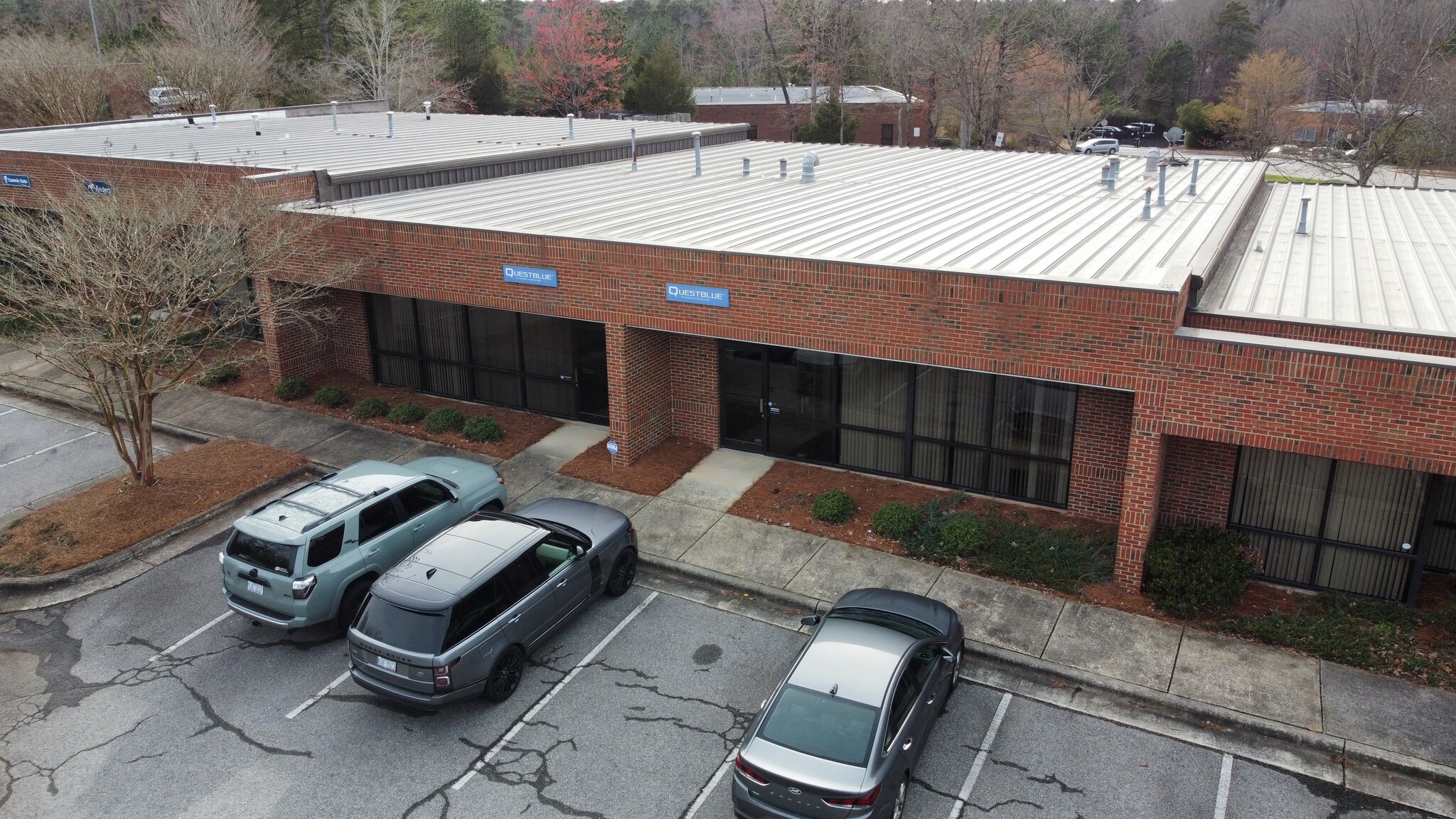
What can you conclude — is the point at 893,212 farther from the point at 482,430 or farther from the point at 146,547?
the point at 146,547

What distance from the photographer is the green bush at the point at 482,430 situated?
19.1 m

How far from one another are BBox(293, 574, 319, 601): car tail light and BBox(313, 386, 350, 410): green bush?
918 cm

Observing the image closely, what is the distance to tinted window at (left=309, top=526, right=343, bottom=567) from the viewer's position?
12680 millimetres

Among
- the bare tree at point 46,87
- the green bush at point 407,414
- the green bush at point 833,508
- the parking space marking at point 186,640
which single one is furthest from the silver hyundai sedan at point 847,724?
the bare tree at point 46,87

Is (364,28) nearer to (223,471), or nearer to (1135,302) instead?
(223,471)

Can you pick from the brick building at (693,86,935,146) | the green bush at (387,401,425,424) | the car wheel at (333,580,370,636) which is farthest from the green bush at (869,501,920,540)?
the brick building at (693,86,935,146)

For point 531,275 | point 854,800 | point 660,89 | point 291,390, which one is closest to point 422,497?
point 531,275

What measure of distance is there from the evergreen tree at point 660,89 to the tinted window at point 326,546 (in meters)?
53.6

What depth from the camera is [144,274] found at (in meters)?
15.7

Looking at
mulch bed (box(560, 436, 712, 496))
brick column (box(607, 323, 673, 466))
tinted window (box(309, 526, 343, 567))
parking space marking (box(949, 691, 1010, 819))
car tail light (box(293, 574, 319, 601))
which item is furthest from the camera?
brick column (box(607, 323, 673, 466))

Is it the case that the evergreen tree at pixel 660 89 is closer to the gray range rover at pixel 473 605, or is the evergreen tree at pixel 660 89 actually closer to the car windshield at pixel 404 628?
the gray range rover at pixel 473 605

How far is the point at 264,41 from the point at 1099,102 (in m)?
51.3

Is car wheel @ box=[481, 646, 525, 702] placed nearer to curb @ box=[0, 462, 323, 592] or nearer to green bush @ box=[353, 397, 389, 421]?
curb @ box=[0, 462, 323, 592]

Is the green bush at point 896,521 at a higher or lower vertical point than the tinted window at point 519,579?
lower
